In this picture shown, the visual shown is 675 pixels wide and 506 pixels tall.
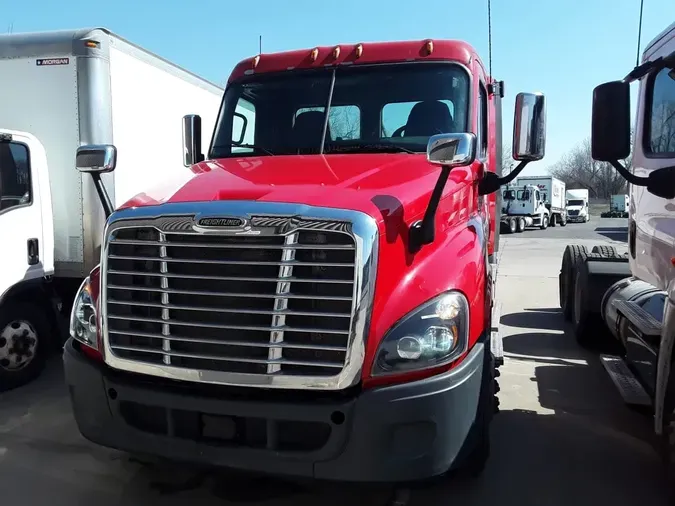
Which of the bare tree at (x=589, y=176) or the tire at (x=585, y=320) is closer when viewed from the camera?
the tire at (x=585, y=320)

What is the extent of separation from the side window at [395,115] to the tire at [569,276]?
4.46 m

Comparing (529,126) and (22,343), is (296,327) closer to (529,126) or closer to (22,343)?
(529,126)

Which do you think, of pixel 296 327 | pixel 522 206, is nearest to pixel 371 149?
pixel 296 327

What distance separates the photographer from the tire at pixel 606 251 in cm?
→ 748

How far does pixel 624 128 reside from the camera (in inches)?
127

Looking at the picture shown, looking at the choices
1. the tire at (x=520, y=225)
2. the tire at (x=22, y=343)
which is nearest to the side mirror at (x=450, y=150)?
the tire at (x=22, y=343)

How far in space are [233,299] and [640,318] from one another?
2974 mm

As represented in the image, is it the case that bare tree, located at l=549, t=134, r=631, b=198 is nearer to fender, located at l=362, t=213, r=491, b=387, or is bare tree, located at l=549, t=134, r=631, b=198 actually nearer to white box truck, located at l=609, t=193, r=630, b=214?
white box truck, located at l=609, t=193, r=630, b=214

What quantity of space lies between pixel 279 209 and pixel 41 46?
452 cm

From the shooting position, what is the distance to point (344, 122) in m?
4.12

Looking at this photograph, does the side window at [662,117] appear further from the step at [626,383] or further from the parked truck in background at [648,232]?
the step at [626,383]

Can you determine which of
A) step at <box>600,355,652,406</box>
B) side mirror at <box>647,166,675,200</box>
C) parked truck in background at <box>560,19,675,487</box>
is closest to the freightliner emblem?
parked truck in background at <box>560,19,675,487</box>

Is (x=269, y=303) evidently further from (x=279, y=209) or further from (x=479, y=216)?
(x=479, y=216)

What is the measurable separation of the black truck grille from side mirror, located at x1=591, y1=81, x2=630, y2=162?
1.66 metres
